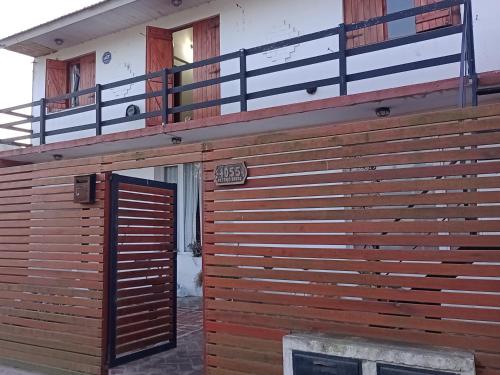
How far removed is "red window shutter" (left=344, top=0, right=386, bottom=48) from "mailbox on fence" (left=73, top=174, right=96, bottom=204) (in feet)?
16.0

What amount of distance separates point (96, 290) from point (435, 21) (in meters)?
6.11

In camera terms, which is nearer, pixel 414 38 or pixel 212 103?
pixel 414 38

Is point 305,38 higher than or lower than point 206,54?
lower

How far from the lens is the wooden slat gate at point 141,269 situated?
5.23 m

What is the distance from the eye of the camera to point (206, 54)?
31.2 feet

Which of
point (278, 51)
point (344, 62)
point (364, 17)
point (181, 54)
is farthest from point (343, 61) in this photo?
point (181, 54)

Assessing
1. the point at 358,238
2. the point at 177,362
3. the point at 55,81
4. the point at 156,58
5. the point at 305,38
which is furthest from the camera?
the point at 55,81

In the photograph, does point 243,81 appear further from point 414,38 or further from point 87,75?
point 87,75

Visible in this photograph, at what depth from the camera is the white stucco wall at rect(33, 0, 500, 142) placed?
666 centimetres

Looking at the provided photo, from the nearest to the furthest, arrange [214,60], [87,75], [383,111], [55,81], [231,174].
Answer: [231,174]
[383,111]
[214,60]
[87,75]
[55,81]

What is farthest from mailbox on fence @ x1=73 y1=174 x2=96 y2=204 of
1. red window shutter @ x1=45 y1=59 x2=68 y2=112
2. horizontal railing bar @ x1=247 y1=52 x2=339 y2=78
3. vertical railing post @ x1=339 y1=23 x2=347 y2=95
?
red window shutter @ x1=45 y1=59 x2=68 y2=112

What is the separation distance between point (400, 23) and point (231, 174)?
4.84 meters

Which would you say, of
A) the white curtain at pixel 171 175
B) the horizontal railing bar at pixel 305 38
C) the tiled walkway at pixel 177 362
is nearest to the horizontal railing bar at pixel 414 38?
the horizontal railing bar at pixel 305 38

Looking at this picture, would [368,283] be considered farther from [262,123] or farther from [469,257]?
[262,123]
